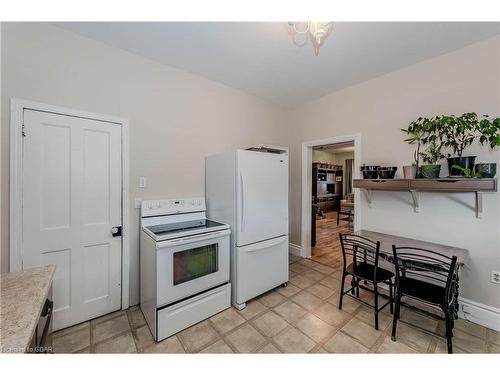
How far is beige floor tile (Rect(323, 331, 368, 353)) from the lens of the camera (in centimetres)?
167

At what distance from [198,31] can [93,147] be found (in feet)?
4.81

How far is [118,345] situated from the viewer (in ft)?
5.63

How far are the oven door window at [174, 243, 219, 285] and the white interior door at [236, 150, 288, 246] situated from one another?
0.31 meters

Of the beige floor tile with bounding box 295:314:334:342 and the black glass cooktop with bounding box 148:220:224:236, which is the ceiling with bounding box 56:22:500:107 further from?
the beige floor tile with bounding box 295:314:334:342

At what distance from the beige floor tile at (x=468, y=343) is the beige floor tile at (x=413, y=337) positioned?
7.5 inches

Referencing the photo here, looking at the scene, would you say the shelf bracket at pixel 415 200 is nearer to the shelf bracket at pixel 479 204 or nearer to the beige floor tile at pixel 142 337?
the shelf bracket at pixel 479 204

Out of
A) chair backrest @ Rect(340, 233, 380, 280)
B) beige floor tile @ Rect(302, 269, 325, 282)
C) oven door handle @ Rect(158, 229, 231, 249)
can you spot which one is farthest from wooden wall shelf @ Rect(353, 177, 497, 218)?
oven door handle @ Rect(158, 229, 231, 249)

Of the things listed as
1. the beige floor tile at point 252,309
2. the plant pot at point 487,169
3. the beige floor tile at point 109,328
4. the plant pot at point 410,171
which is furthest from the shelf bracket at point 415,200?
the beige floor tile at point 109,328

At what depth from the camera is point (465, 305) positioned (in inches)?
80.4

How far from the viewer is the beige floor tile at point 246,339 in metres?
1.70

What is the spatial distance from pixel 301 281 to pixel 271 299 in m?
0.62
